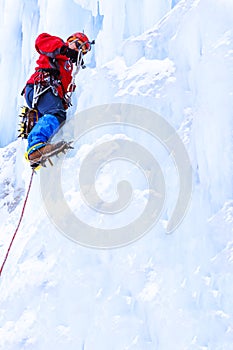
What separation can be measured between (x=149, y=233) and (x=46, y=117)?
139 inches

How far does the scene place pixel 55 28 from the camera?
27.5 ft

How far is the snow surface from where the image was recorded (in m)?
6.32

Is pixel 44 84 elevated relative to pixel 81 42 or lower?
lower

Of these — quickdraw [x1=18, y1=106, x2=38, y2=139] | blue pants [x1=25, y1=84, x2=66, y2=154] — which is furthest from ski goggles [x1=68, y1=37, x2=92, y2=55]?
quickdraw [x1=18, y1=106, x2=38, y2=139]

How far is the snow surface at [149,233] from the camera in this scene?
6.32 m

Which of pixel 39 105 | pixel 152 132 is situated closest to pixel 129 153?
pixel 152 132

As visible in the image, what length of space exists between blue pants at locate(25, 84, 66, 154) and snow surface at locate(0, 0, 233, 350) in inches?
127

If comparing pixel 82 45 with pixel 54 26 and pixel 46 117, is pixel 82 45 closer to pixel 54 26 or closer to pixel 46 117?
pixel 46 117

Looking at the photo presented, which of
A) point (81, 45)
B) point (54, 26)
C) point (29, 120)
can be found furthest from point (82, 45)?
point (54, 26)

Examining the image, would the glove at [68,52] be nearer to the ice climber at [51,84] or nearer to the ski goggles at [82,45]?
the ice climber at [51,84]

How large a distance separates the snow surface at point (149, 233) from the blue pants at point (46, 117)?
10.6 ft

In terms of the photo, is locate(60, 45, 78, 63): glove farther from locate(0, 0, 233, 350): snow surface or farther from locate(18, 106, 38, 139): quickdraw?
locate(0, 0, 233, 350): snow surface

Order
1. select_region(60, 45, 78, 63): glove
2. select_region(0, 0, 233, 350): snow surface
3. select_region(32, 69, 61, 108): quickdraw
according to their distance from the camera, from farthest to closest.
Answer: select_region(0, 0, 233, 350): snow surface
select_region(32, 69, 61, 108): quickdraw
select_region(60, 45, 78, 63): glove

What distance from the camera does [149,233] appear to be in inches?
263
